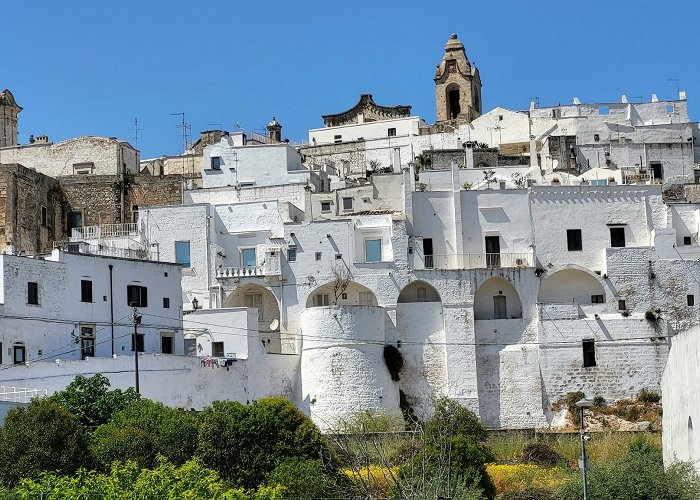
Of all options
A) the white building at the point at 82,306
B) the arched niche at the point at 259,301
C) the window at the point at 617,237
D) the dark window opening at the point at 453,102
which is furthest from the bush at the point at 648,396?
the dark window opening at the point at 453,102

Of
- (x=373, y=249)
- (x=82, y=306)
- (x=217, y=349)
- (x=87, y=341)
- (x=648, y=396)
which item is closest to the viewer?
(x=87, y=341)

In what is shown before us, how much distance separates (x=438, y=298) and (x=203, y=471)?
26.0 meters

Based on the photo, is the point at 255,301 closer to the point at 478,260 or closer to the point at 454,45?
the point at 478,260

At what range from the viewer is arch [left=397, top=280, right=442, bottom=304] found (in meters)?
61.2

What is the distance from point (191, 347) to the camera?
58438mm

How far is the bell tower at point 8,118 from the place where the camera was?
80625 mm

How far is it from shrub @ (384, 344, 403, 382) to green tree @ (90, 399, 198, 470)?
657 inches

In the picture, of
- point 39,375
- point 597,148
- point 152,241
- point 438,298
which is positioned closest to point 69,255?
point 39,375

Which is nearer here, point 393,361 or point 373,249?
point 393,361

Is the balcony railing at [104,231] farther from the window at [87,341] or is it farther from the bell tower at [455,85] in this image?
the bell tower at [455,85]

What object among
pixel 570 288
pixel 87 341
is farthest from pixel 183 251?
pixel 570 288

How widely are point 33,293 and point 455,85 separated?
41.0 m

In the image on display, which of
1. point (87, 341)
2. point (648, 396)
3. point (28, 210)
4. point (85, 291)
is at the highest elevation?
point (28, 210)

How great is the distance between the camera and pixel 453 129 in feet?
260
